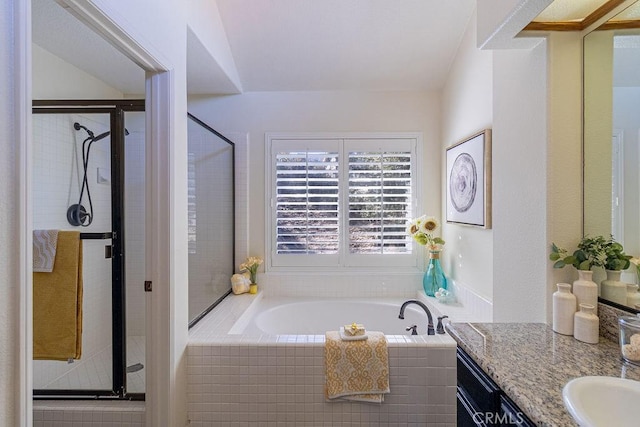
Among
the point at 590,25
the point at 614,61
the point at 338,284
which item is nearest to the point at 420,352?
the point at 338,284

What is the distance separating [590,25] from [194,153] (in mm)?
2145

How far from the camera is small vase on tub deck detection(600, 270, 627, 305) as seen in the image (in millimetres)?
1127

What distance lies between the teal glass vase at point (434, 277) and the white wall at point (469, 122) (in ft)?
0.29

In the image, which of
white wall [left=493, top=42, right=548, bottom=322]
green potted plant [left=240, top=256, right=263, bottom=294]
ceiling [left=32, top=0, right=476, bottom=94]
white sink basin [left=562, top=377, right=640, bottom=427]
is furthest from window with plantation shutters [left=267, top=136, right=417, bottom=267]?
white sink basin [left=562, top=377, right=640, bottom=427]

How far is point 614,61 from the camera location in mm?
1168

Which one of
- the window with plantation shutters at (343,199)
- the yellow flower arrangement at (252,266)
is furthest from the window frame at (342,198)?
the yellow flower arrangement at (252,266)

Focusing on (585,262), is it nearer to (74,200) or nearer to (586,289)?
(586,289)

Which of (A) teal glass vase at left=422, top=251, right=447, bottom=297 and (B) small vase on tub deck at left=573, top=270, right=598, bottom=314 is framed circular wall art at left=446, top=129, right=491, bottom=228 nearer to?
(A) teal glass vase at left=422, top=251, right=447, bottom=297

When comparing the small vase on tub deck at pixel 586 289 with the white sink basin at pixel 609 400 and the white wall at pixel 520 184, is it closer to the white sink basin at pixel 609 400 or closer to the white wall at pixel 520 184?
the white wall at pixel 520 184

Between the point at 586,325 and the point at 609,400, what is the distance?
36 cm

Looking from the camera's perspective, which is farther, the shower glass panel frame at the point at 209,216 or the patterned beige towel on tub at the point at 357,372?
the shower glass panel frame at the point at 209,216

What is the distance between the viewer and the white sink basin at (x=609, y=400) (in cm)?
79

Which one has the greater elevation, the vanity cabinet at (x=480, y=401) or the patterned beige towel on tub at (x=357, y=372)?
the vanity cabinet at (x=480, y=401)

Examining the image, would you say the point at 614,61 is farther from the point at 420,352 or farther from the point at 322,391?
the point at 322,391
